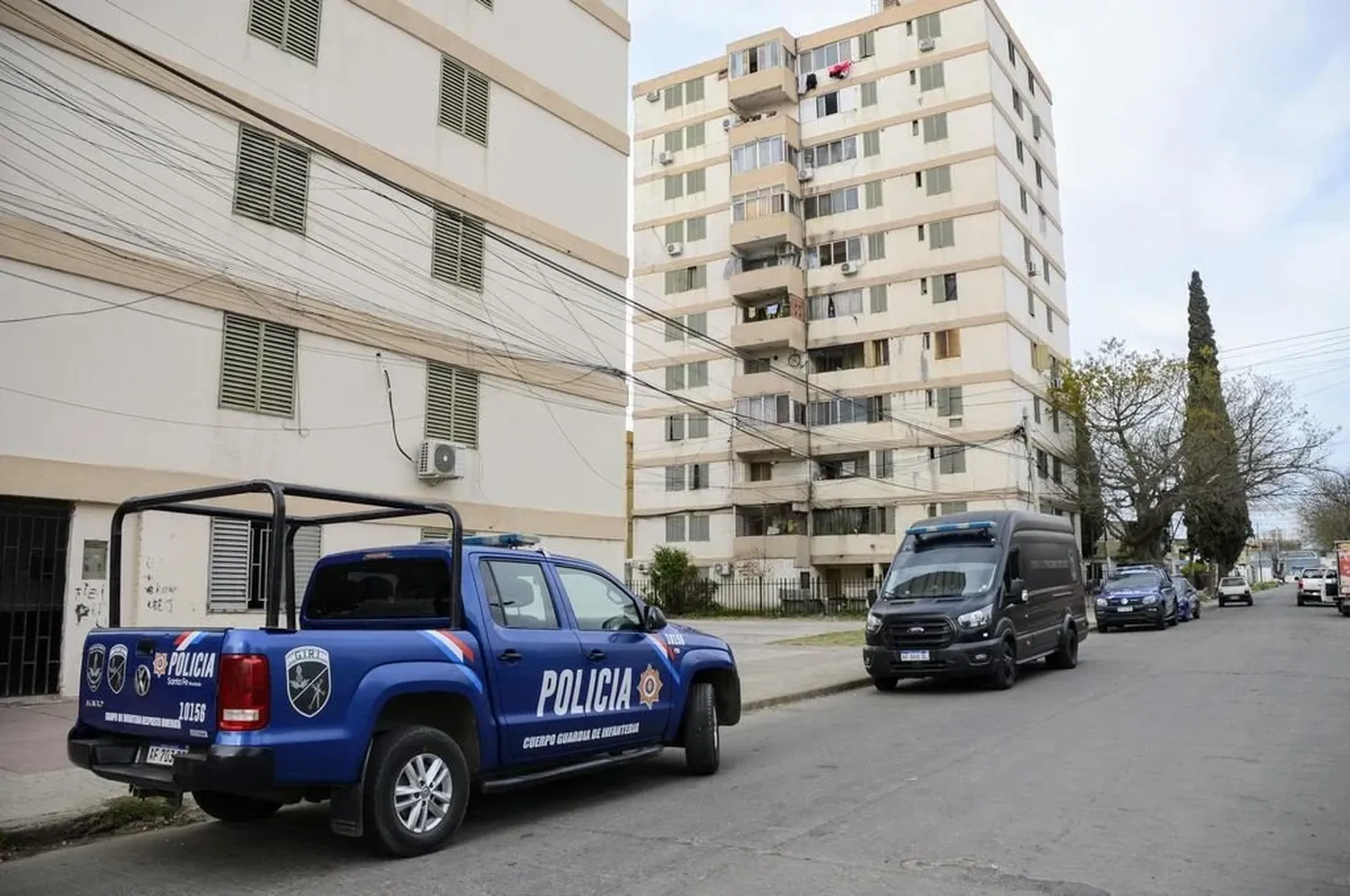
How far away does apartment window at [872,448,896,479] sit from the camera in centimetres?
4503

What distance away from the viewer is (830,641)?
2377 centimetres

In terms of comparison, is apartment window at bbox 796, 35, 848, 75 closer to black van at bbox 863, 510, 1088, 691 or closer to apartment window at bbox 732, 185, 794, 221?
apartment window at bbox 732, 185, 794, 221

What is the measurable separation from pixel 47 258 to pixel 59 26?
3.08 m

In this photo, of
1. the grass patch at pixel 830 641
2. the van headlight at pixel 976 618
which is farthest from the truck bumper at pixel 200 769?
the grass patch at pixel 830 641

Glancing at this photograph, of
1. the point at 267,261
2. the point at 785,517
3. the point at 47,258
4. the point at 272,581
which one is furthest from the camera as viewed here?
the point at 785,517

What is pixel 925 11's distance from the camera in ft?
151

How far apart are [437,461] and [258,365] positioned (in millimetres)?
3480

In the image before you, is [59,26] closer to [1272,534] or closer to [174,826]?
[174,826]

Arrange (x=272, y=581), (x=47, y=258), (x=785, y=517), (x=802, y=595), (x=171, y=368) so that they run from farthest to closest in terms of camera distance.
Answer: (x=785, y=517)
(x=802, y=595)
(x=171, y=368)
(x=47, y=258)
(x=272, y=581)

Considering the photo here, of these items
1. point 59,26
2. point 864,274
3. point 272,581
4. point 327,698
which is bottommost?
point 327,698

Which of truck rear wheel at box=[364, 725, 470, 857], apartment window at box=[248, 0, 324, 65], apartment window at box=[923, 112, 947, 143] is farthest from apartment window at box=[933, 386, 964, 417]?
truck rear wheel at box=[364, 725, 470, 857]

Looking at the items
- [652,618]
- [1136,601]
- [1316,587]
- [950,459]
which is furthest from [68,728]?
[1316,587]

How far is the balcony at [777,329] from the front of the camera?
4669 centimetres

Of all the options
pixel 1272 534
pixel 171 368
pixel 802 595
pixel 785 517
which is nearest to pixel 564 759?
pixel 171 368
